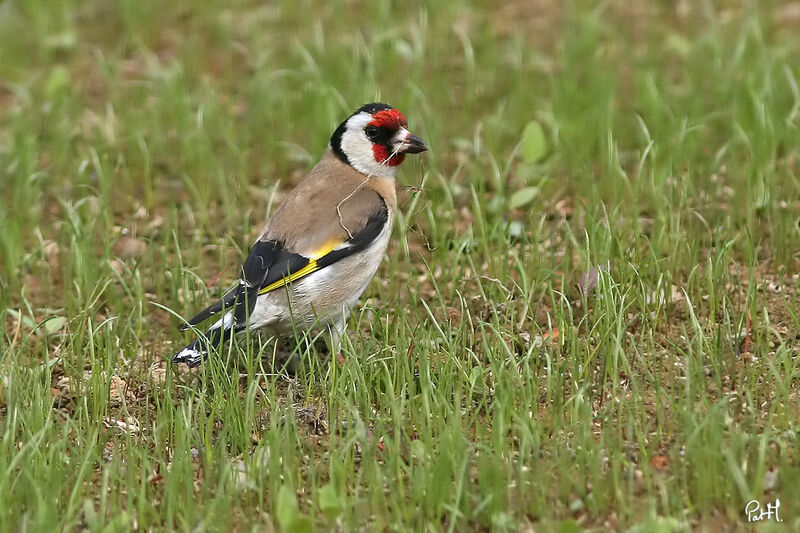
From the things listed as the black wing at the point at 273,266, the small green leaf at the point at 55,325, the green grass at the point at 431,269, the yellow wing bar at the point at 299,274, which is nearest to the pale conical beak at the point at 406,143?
the green grass at the point at 431,269

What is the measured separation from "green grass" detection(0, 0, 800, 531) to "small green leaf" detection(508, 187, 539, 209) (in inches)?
0.6

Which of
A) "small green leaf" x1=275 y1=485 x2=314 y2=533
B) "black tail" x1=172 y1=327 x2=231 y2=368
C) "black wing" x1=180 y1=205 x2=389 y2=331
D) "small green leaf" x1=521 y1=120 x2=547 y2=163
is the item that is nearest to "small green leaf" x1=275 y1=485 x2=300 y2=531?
"small green leaf" x1=275 y1=485 x2=314 y2=533

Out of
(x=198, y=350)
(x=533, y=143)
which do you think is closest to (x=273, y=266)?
(x=198, y=350)

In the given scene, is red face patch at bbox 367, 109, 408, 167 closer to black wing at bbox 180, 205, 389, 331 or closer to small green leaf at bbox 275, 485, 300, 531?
black wing at bbox 180, 205, 389, 331

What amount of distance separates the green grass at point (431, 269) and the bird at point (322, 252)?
0.20m

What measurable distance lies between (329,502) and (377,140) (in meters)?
2.26

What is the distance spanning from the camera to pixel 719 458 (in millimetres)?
3906

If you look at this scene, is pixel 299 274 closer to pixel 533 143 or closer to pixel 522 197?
pixel 522 197

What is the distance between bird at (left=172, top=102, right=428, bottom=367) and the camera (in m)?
5.23

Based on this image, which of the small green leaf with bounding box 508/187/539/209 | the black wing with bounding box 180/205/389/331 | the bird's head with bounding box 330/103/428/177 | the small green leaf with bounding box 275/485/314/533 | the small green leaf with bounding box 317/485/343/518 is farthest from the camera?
the small green leaf with bounding box 508/187/539/209

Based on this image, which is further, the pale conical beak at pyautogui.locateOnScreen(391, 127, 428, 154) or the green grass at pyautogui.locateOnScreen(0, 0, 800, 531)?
the pale conical beak at pyautogui.locateOnScreen(391, 127, 428, 154)

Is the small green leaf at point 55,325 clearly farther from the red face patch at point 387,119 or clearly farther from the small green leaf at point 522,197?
the small green leaf at point 522,197

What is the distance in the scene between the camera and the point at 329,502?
3984mm

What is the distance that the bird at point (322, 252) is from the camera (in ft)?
17.2
